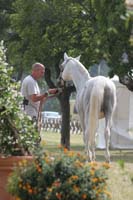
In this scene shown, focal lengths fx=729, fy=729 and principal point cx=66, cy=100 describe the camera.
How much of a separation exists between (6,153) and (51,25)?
17.8 m

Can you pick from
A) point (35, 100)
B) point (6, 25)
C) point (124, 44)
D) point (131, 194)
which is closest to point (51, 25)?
point (6, 25)

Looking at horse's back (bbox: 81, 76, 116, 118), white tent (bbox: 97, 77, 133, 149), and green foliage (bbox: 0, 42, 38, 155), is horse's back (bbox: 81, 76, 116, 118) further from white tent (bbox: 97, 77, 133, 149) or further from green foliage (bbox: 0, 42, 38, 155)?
white tent (bbox: 97, 77, 133, 149)

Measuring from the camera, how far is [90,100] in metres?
13.8

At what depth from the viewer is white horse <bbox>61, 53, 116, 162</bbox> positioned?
44.9ft

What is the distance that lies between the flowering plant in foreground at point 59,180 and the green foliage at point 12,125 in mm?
1509

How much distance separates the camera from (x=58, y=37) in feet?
81.9

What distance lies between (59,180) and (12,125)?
72.5 inches

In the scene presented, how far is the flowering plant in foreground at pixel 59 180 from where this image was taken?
6.01m

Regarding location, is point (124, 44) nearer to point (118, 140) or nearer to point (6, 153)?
point (118, 140)

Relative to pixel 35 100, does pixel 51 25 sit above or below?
above

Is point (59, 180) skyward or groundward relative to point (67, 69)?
groundward

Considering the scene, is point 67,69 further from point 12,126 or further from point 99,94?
point 12,126

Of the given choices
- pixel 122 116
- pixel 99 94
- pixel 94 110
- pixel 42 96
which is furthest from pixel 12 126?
pixel 122 116

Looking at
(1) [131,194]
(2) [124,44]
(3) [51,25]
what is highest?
(3) [51,25]
